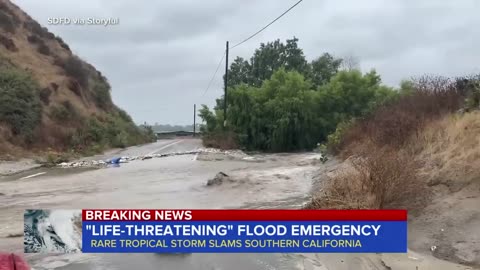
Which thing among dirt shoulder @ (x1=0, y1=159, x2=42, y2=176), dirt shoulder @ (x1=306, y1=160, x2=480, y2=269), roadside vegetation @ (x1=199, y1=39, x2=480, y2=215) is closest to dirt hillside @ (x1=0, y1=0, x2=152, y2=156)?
dirt shoulder @ (x1=0, y1=159, x2=42, y2=176)

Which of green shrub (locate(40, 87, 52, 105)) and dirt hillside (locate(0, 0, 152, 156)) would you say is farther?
green shrub (locate(40, 87, 52, 105))

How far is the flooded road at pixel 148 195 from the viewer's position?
6.76 metres

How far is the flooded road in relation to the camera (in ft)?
22.2

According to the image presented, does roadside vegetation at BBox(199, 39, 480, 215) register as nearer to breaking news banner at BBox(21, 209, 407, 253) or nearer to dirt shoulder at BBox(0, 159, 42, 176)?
breaking news banner at BBox(21, 209, 407, 253)

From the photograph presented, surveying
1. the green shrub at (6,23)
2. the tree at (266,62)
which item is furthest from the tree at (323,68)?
the green shrub at (6,23)

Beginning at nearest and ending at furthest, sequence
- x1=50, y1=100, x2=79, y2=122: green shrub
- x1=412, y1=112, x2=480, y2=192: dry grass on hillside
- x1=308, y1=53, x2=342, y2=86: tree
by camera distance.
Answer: x1=412, y1=112, x2=480, y2=192: dry grass on hillside, x1=50, y1=100, x2=79, y2=122: green shrub, x1=308, y1=53, x2=342, y2=86: tree

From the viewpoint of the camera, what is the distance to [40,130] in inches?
1260

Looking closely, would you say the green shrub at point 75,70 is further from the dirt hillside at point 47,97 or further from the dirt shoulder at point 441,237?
the dirt shoulder at point 441,237

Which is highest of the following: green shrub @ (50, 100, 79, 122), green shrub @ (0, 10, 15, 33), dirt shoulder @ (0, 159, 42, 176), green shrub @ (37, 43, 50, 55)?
green shrub @ (0, 10, 15, 33)

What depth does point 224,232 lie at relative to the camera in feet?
18.9

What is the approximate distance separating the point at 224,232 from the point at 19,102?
29452mm

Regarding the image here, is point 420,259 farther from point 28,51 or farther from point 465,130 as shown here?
point 28,51

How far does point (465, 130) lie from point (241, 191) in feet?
19.0

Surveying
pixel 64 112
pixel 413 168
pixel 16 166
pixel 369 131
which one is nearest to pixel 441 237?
pixel 413 168
